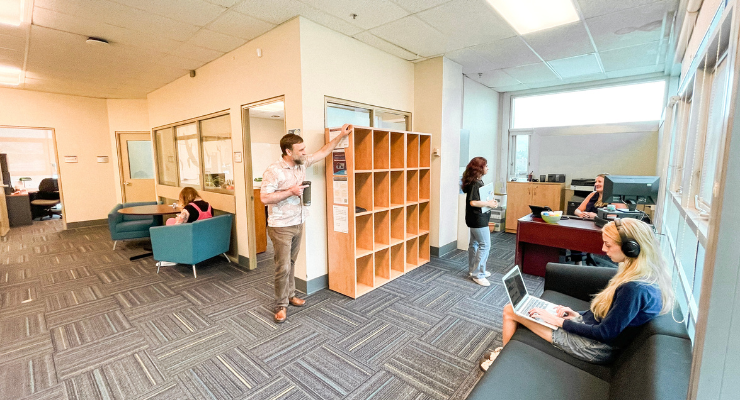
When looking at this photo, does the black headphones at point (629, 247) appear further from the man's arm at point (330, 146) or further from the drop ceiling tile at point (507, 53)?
the drop ceiling tile at point (507, 53)

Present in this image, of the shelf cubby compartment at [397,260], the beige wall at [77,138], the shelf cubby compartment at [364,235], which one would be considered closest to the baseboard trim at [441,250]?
the shelf cubby compartment at [397,260]

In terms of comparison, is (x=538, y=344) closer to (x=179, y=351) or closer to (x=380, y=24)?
(x=179, y=351)

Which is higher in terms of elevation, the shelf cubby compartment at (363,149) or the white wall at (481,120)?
the white wall at (481,120)

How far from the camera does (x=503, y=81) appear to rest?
17.9ft

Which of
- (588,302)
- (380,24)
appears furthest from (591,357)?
(380,24)

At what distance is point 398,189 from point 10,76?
20.0 ft

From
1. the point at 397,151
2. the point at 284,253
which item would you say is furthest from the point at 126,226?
the point at 397,151

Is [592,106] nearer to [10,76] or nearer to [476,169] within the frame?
[476,169]

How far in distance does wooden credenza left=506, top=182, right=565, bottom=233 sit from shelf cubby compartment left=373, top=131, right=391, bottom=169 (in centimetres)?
314

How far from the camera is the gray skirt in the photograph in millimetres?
1522

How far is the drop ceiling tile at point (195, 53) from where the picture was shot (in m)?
3.63

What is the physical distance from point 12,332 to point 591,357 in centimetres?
→ 422

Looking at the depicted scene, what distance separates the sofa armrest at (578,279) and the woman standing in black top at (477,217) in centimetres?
115

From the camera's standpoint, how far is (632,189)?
271 cm
